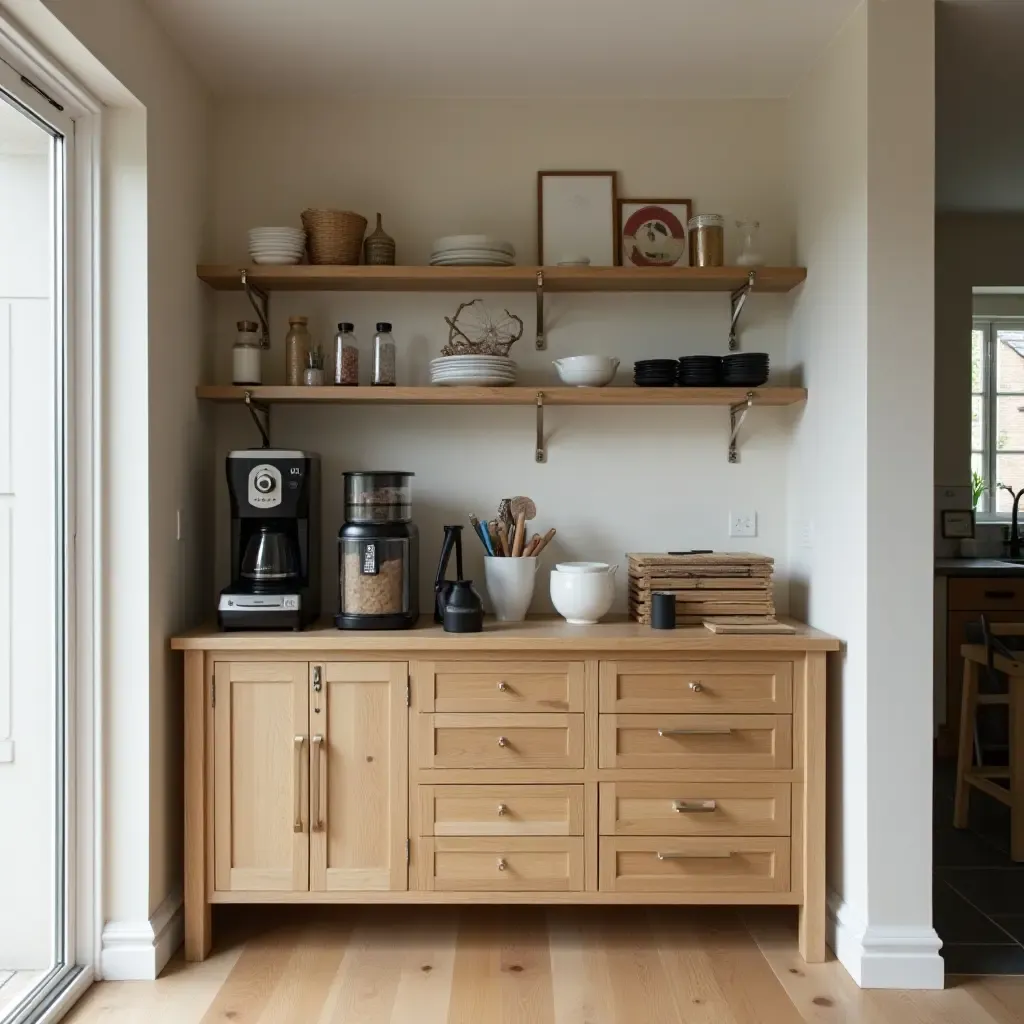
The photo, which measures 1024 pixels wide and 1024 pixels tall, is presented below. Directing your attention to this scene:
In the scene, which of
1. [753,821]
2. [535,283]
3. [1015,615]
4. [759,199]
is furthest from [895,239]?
[1015,615]

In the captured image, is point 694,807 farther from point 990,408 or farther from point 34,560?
point 990,408

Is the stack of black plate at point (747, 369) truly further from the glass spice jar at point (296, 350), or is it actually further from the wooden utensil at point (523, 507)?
the glass spice jar at point (296, 350)

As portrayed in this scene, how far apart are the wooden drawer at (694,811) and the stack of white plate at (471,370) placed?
3.85ft

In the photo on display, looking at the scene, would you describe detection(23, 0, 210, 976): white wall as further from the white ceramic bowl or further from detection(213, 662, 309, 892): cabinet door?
the white ceramic bowl

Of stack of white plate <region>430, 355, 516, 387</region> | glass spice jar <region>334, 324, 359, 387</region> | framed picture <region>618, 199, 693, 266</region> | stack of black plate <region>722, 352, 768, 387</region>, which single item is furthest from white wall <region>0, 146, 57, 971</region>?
stack of black plate <region>722, 352, 768, 387</region>

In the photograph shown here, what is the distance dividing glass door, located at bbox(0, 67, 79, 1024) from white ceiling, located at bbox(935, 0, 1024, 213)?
7.47 feet

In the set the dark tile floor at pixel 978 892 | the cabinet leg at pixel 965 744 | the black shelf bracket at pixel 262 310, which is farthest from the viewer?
the cabinet leg at pixel 965 744

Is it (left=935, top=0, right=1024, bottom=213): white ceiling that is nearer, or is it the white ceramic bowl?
(left=935, top=0, right=1024, bottom=213): white ceiling

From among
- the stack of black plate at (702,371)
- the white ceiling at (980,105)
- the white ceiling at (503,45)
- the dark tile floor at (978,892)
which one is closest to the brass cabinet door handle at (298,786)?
the stack of black plate at (702,371)

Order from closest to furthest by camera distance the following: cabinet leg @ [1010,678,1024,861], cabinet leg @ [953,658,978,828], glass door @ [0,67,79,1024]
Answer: glass door @ [0,67,79,1024], cabinet leg @ [1010,678,1024,861], cabinet leg @ [953,658,978,828]

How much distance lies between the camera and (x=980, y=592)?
431 centimetres

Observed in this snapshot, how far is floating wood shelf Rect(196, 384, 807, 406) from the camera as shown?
280 cm

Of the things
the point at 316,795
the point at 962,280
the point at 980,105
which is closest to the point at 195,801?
the point at 316,795

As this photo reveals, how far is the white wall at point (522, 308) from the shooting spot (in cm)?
311
